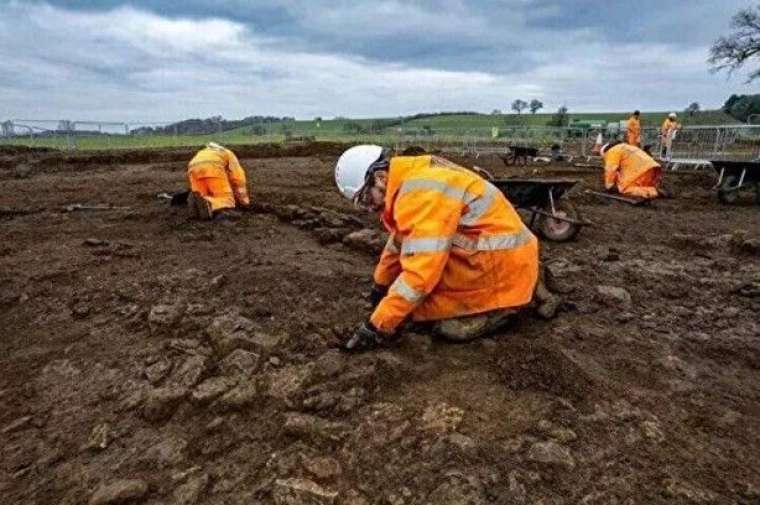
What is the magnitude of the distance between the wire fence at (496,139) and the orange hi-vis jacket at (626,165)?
20.2 feet

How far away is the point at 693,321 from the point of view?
395 centimetres

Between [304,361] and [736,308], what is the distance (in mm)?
3415

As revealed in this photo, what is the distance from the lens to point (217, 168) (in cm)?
720

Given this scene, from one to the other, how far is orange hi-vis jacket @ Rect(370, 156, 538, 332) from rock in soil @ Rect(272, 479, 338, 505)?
3.42 feet

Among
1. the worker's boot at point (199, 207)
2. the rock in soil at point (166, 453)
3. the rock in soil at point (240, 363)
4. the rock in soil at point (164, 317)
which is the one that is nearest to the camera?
the rock in soil at point (166, 453)

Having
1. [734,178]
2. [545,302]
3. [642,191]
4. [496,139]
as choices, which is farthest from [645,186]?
[496,139]

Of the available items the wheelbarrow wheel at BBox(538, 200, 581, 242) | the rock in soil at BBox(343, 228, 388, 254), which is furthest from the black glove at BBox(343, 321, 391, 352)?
the wheelbarrow wheel at BBox(538, 200, 581, 242)

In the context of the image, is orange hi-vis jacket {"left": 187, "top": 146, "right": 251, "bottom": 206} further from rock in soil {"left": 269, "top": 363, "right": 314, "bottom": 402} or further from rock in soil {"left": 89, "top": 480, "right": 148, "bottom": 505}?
rock in soil {"left": 89, "top": 480, "right": 148, "bottom": 505}

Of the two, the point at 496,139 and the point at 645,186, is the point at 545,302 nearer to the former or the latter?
the point at 645,186

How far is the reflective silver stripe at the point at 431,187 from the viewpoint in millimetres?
2898

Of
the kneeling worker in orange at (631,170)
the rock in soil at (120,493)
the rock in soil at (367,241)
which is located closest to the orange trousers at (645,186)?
the kneeling worker in orange at (631,170)

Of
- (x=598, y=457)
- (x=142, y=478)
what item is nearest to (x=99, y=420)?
(x=142, y=478)

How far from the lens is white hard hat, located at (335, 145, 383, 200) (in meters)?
3.24

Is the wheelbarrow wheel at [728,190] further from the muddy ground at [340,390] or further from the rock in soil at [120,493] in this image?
the rock in soil at [120,493]
